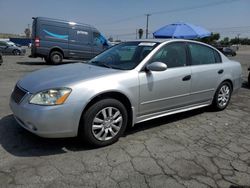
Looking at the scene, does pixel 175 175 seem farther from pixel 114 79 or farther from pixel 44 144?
pixel 44 144

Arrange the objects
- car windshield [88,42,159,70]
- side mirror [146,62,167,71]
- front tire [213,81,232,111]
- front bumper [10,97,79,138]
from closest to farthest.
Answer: front bumper [10,97,79,138]
side mirror [146,62,167,71]
car windshield [88,42,159,70]
front tire [213,81,232,111]

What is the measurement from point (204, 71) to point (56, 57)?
35.1ft

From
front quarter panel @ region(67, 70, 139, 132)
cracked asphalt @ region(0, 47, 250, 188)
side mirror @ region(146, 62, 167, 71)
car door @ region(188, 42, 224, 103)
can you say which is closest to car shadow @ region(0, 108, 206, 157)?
cracked asphalt @ region(0, 47, 250, 188)

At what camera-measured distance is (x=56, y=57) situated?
545 inches

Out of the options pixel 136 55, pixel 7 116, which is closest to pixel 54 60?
pixel 7 116

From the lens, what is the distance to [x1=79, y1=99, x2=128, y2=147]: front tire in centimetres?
329

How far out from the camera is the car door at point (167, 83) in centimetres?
381

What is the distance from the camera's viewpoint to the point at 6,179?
2652mm

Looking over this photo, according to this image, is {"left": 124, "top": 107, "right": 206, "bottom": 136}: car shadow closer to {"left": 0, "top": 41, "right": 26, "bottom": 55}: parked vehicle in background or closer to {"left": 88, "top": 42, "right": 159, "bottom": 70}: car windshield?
{"left": 88, "top": 42, "right": 159, "bottom": 70}: car windshield

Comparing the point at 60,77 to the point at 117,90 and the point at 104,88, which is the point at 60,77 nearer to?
the point at 104,88

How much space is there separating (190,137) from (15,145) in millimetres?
2602

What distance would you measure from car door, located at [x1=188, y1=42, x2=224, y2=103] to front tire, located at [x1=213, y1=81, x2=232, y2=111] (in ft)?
0.66

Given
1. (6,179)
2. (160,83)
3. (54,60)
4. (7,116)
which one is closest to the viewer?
(6,179)

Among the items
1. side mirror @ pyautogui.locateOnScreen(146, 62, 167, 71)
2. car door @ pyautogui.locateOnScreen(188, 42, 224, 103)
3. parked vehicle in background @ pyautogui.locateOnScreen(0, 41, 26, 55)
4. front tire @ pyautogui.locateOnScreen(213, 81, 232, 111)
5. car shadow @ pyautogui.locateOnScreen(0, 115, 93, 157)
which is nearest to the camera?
car shadow @ pyautogui.locateOnScreen(0, 115, 93, 157)
